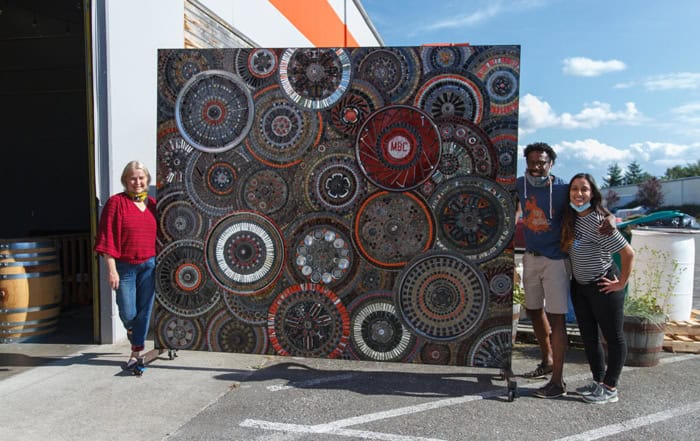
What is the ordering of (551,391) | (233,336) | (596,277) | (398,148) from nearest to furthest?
(596,277), (551,391), (398,148), (233,336)

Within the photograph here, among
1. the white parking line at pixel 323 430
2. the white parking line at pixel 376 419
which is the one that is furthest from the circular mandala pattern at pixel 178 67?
the white parking line at pixel 323 430

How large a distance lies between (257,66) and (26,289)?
349 cm

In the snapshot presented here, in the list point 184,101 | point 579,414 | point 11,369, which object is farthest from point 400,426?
point 11,369

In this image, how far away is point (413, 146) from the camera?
432cm

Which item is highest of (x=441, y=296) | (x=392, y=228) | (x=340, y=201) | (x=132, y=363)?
(x=340, y=201)

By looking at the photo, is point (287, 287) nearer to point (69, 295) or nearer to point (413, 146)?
point (413, 146)

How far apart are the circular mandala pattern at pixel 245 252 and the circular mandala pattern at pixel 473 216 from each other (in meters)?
1.45

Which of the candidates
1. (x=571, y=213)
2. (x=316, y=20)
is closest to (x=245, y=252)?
(x=571, y=213)

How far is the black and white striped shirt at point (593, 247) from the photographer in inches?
154

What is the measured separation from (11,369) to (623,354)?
5.27m

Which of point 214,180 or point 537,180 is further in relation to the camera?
A: point 214,180

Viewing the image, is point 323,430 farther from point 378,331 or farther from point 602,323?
point 602,323

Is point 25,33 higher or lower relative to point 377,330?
higher

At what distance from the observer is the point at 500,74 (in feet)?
13.6
